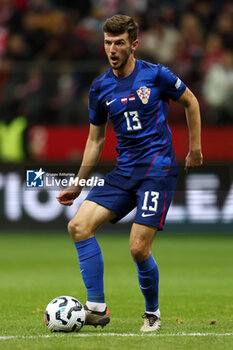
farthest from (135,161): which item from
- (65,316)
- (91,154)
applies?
(65,316)

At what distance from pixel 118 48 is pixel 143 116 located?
0.52 meters

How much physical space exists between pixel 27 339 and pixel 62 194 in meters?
1.15

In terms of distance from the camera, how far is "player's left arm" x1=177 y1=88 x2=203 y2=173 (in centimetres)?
602

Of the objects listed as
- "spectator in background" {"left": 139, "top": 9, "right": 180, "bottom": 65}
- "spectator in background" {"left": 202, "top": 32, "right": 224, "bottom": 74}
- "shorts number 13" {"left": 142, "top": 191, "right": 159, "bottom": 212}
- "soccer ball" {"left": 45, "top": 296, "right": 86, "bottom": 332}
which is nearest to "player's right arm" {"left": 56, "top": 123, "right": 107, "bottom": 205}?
"shorts number 13" {"left": 142, "top": 191, "right": 159, "bottom": 212}

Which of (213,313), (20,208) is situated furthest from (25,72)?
(213,313)

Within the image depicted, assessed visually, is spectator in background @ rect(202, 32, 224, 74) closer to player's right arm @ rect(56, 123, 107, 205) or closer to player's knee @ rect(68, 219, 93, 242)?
player's right arm @ rect(56, 123, 107, 205)

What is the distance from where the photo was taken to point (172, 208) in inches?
549

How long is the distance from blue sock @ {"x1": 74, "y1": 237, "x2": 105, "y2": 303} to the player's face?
4.31ft

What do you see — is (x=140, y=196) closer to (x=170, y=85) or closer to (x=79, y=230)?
(x=79, y=230)

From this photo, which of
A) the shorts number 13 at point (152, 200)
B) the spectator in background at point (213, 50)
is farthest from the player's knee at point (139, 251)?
the spectator in background at point (213, 50)

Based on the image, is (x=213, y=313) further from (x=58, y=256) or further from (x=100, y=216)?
(x=58, y=256)

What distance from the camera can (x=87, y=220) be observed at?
19.7ft

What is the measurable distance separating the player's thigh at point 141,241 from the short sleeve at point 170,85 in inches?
39.3

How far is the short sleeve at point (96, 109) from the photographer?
20.4 ft
